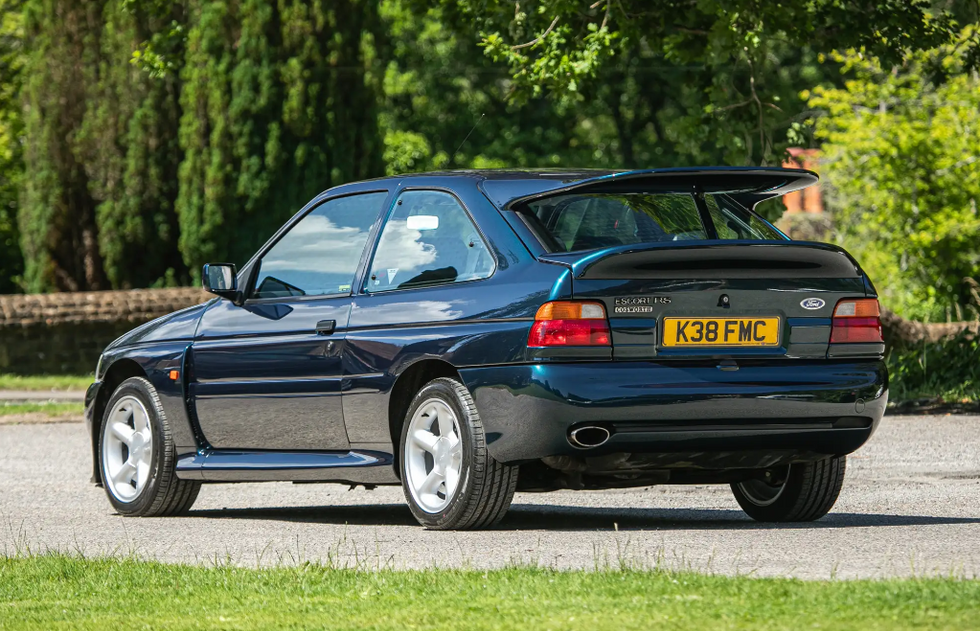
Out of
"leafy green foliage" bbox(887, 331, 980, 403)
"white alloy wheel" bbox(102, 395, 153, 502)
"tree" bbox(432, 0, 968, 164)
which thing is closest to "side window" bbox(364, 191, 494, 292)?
"white alloy wheel" bbox(102, 395, 153, 502)

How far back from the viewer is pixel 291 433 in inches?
332

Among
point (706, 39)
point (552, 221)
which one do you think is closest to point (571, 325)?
point (552, 221)

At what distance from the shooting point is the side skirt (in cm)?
797

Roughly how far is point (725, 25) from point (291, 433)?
796 centimetres

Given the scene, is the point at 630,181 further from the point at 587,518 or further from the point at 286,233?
the point at 286,233

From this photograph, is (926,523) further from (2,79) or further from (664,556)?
(2,79)

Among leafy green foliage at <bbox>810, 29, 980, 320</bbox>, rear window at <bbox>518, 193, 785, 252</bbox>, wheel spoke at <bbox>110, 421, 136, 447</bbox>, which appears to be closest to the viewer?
rear window at <bbox>518, 193, 785, 252</bbox>

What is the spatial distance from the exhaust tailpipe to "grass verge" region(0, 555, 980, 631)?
1.16 m

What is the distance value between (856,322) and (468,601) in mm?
2926

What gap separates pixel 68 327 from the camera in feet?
89.5

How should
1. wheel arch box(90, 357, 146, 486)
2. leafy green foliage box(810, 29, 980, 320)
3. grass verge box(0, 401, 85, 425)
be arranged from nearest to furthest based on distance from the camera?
wheel arch box(90, 357, 146, 486)
grass verge box(0, 401, 85, 425)
leafy green foliage box(810, 29, 980, 320)

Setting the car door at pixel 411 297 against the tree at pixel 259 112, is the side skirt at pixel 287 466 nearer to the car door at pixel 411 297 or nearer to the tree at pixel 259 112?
the car door at pixel 411 297

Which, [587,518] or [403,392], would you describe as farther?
[587,518]

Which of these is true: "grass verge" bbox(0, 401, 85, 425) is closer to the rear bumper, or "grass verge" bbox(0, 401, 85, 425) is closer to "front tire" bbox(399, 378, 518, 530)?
"front tire" bbox(399, 378, 518, 530)
